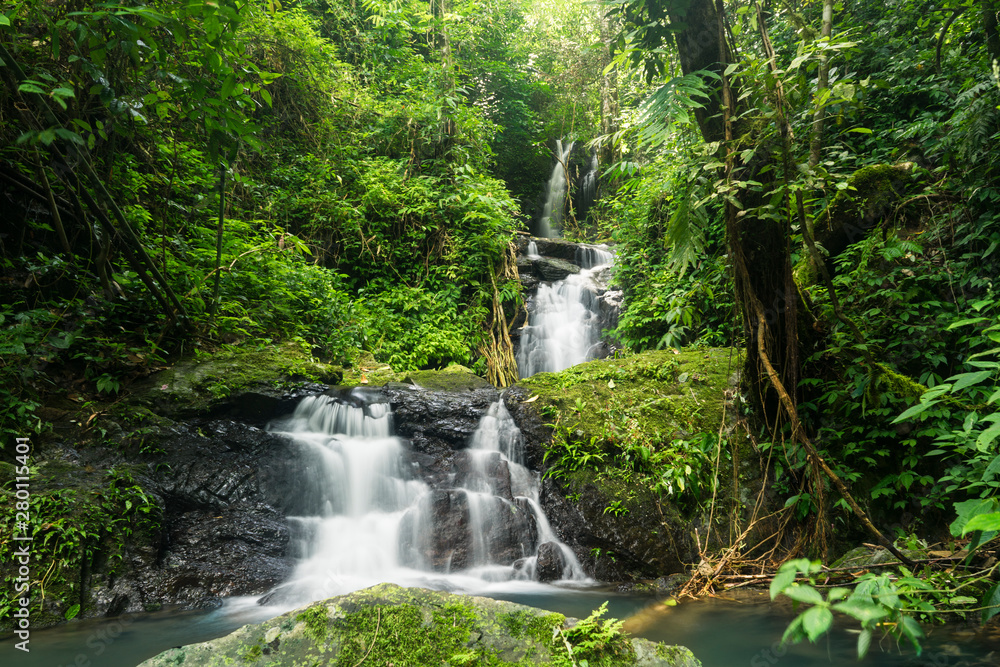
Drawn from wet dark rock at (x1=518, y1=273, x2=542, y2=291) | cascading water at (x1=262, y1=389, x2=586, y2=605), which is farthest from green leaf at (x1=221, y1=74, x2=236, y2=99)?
wet dark rock at (x1=518, y1=273, x2=542, y2=291)

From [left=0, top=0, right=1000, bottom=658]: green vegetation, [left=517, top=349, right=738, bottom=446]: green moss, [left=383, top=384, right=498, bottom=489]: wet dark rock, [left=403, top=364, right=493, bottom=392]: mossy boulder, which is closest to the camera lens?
[left=0, top=0, right=1000, bottom=658]: green vegetation

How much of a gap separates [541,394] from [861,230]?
12.7 feet

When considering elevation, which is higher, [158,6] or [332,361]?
[158,6]

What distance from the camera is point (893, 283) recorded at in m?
4.63

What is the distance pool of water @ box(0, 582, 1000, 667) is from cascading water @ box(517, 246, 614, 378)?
17.9 feet

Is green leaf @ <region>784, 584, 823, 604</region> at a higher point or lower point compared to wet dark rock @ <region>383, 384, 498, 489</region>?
lower

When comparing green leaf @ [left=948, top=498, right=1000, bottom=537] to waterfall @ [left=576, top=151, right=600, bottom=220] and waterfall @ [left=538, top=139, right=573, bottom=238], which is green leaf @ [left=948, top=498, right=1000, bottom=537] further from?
waterfall @ [left=576, top=151, right=600, bottom=220]

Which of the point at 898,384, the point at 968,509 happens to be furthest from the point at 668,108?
the point at 898,384

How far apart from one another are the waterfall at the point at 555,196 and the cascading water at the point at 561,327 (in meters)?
5.31

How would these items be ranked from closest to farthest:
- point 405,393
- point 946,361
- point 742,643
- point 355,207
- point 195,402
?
point 742,643, point 946,361, point 195,402, point 405,393, point 355,207

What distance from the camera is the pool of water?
9.38ft

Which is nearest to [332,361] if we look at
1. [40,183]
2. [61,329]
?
[61,329]

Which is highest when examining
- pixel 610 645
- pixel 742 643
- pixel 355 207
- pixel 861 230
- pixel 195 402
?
pixel 355 207

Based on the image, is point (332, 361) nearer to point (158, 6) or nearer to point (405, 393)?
point (405, 393)
